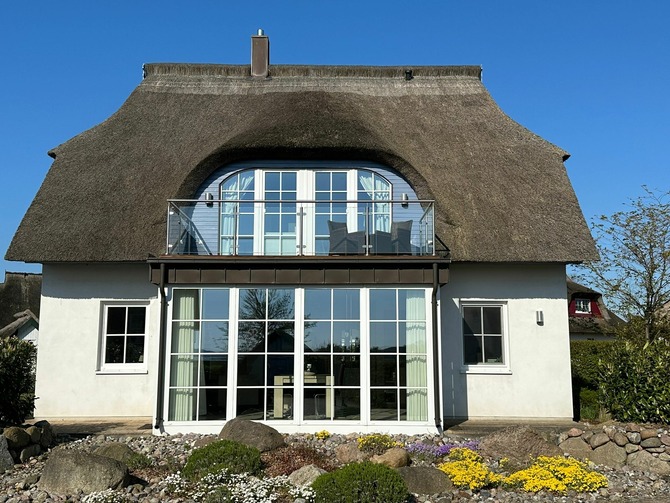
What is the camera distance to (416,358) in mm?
11320

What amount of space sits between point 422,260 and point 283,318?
2739 millimetres

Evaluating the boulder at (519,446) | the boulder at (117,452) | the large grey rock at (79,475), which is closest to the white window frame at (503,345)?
the boulder at (519,446)

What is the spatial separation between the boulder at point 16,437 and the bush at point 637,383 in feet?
31.4

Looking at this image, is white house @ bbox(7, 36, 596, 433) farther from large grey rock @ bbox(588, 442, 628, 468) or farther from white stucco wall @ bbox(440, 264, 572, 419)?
large grey rock @ bbox(588, 442, 628, 468)

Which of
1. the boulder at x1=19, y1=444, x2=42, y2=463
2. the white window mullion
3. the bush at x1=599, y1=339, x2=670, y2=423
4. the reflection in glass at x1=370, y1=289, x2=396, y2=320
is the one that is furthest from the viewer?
the reflection in glass at x1=370, y1=289, x2=396, y2=320

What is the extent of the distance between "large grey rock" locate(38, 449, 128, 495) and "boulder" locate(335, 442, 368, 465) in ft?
10.3

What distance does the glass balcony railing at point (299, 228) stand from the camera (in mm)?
11945

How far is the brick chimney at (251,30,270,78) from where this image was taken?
57.6 ft

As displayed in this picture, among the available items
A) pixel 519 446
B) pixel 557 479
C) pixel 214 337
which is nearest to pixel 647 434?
pixel 519 446

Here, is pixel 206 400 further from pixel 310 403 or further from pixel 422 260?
pixel 422 260

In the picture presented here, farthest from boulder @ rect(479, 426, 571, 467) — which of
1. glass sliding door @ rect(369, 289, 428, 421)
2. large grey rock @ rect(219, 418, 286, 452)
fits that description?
large grey rock @ rect(219, 418, 286, 452)

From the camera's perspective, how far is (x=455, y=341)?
13.1m

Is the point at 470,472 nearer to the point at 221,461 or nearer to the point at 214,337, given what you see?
the point at 221,461

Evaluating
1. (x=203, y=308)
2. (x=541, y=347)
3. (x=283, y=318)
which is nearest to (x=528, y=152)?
(x=541, y=347)
